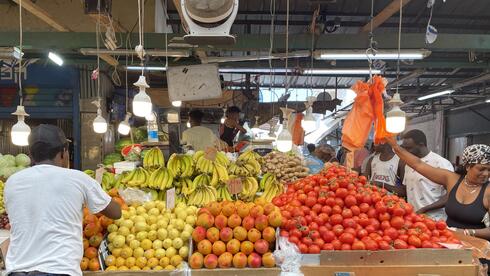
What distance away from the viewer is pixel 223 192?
3.65m

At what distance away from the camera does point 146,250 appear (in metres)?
2.76

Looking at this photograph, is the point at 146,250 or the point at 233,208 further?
the point at 233,208

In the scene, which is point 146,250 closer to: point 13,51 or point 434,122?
point 13,51

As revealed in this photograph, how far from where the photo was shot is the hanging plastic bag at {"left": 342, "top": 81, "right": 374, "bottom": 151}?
3.86m

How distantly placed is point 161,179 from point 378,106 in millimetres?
2318

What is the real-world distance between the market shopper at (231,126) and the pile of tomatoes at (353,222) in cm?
479

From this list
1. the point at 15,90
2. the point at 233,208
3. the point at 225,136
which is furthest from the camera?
the point at 15,90

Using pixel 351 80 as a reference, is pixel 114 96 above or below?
below

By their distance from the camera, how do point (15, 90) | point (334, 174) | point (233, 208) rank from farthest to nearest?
point (15, 90) < point (334, 174) < point (233, 208)

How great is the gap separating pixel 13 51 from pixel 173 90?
2331 millimetres

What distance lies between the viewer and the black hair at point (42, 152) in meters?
2.26

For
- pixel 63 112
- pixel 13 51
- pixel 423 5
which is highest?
pixel 423 5

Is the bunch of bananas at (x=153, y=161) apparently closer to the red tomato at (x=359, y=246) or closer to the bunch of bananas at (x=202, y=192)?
the bunch of bananas at (x=202, y=192)

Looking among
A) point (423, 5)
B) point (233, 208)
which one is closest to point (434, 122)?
point (423, 5)
